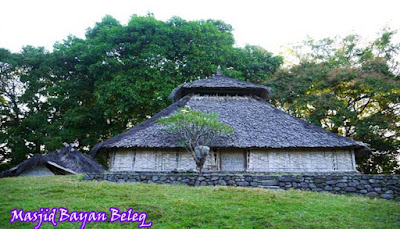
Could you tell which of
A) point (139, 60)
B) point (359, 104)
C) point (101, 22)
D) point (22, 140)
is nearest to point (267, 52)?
point (359, 104)

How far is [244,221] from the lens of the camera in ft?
21.9

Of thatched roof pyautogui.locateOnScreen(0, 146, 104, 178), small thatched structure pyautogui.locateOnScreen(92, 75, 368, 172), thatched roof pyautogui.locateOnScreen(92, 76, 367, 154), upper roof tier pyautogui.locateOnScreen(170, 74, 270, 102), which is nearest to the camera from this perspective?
thatched roof pyautogui.locateOnScreen(92, 76, 367, 154)

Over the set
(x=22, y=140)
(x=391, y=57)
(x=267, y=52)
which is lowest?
(x=22, y=140)

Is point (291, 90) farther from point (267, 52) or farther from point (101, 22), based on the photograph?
point (101, 22)

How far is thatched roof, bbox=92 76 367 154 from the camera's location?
15.0 metres

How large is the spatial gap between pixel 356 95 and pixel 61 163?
2110cm

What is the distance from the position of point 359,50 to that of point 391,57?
301 centimetres

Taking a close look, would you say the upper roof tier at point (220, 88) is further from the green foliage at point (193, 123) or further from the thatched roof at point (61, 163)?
the thatched roof at point (61, 163)

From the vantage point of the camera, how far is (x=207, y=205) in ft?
25.5

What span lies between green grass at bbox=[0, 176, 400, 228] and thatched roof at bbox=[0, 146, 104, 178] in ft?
21.4

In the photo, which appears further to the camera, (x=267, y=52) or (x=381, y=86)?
(x=267, y=52)

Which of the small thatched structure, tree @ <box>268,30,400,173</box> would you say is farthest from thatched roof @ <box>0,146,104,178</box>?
tree @ <box>268,30,400,173</box>

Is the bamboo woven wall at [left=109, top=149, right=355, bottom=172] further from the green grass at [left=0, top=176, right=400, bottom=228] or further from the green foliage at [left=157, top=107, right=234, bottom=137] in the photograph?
the green grass at [left=0, top=176, right=400, bottom=228]

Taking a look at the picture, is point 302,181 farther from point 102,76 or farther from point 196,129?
point 102,76
